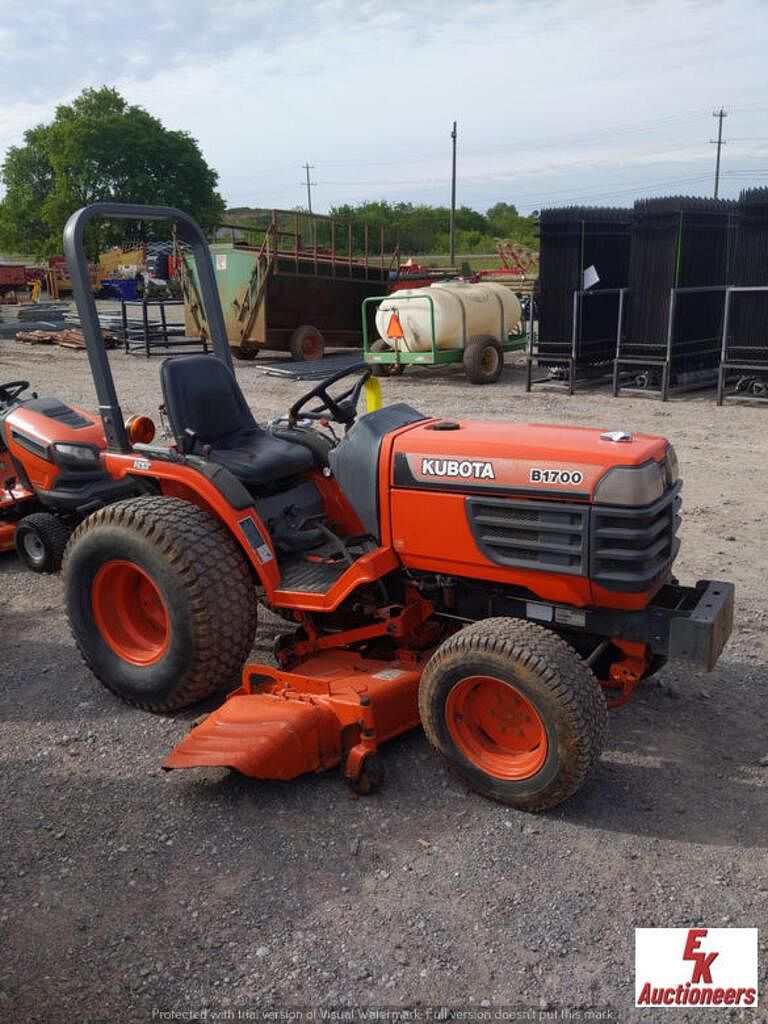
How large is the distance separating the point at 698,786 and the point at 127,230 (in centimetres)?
4716

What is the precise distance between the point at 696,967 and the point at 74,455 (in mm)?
4432

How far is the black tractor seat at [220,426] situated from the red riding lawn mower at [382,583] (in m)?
0.01

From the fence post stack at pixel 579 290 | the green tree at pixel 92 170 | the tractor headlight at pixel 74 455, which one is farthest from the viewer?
the green tree at pixel 92 170

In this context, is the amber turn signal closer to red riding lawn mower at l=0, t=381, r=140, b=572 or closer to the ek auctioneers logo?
red riding lawn mower at l=0, t=381, r=140, b=572

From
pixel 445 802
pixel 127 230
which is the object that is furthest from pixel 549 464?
pixel 127 230

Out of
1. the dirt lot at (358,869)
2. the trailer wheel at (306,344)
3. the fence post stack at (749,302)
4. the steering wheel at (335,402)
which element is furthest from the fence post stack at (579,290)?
the dirt lot at (358,869)

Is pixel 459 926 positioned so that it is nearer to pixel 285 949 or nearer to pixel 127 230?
pixel 285 949

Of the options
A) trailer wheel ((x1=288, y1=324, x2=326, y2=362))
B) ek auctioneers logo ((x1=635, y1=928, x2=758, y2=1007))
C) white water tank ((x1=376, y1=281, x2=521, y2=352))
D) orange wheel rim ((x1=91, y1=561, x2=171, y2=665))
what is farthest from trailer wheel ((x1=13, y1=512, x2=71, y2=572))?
trailer wheel ((x1=288, y1=324, x2=326, y2=362))

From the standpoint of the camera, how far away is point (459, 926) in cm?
264

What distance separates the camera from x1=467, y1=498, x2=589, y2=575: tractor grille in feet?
10.0

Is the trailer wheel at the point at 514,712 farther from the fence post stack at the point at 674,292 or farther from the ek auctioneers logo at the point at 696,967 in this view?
the fence post stack at the point at 674,292

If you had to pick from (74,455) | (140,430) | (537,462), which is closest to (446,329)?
(74,455)

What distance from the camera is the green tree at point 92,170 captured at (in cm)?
5128

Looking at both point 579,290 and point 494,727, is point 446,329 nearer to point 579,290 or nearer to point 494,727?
point 579,290
